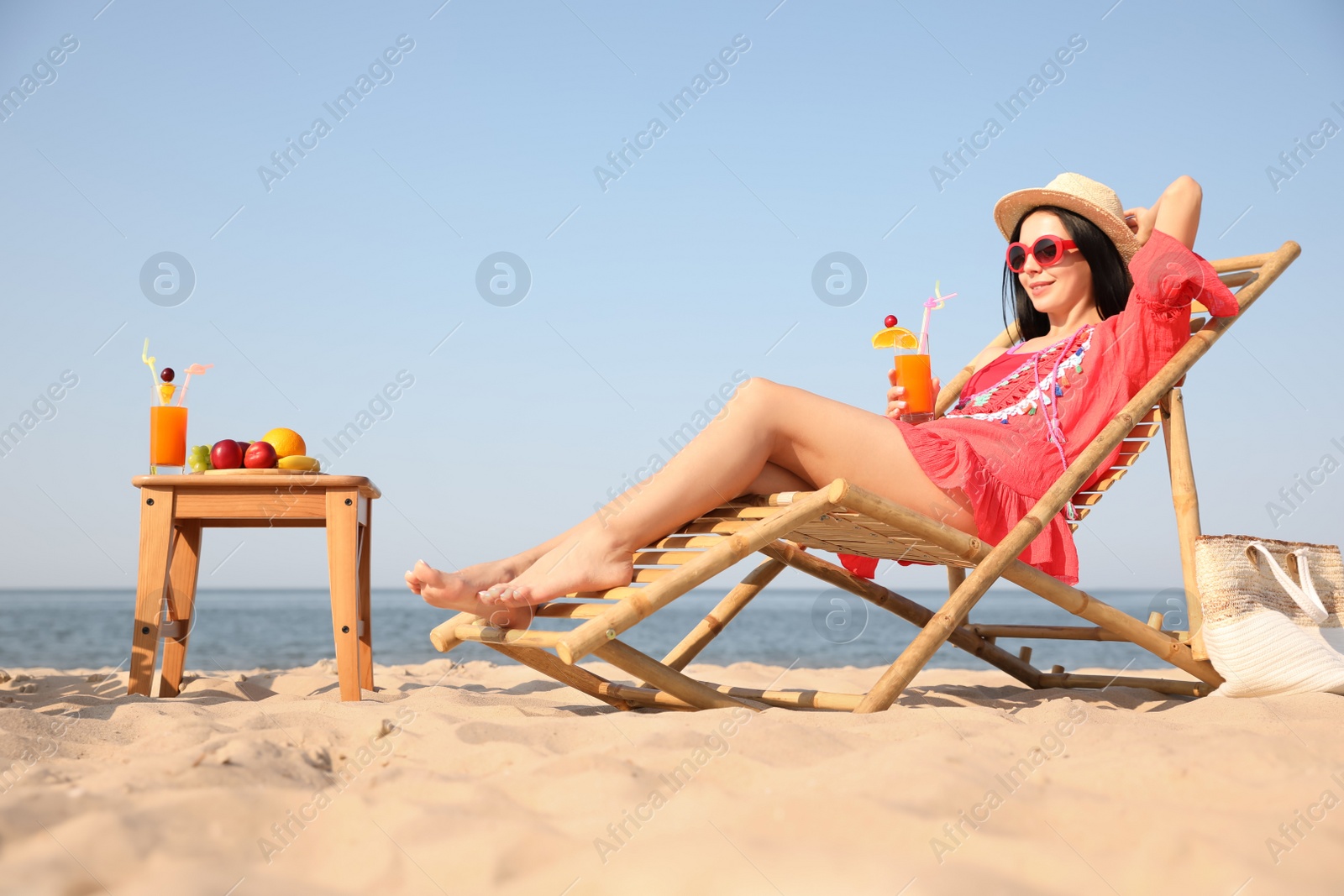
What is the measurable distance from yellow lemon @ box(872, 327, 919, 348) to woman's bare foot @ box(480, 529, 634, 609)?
1064mm

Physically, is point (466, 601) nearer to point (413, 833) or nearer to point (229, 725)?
point (229, 725)

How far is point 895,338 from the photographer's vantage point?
9.36 ft

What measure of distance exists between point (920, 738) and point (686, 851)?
0.67 meters

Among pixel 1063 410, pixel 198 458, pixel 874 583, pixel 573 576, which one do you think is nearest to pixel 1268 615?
pixel 1063 410

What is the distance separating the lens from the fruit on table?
3170mm

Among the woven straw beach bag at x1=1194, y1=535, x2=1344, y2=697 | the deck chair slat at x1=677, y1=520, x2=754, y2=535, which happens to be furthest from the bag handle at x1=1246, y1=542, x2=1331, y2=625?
the deck chair slat at x1=677, y1=520, x2=754, y2=535

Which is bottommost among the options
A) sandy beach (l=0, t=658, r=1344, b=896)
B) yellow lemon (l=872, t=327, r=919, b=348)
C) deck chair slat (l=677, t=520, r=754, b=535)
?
sandy beach (l=0, t=658, r=1344, b=896)

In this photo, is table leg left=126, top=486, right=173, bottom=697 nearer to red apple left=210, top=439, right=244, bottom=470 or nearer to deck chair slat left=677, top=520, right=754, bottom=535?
red apple left=210, top=439, right=244, bottom=470

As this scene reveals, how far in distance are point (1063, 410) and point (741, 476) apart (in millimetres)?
1002

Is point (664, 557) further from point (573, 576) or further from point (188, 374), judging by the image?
point (188, 374)

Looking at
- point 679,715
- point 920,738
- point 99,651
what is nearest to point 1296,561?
point 920,738

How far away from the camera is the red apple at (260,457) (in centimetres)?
308

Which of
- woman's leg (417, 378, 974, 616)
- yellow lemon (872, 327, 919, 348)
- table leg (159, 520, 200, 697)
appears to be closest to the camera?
woman's leg (417, 378, 974, 616)

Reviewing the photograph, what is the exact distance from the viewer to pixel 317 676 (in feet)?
12.1
